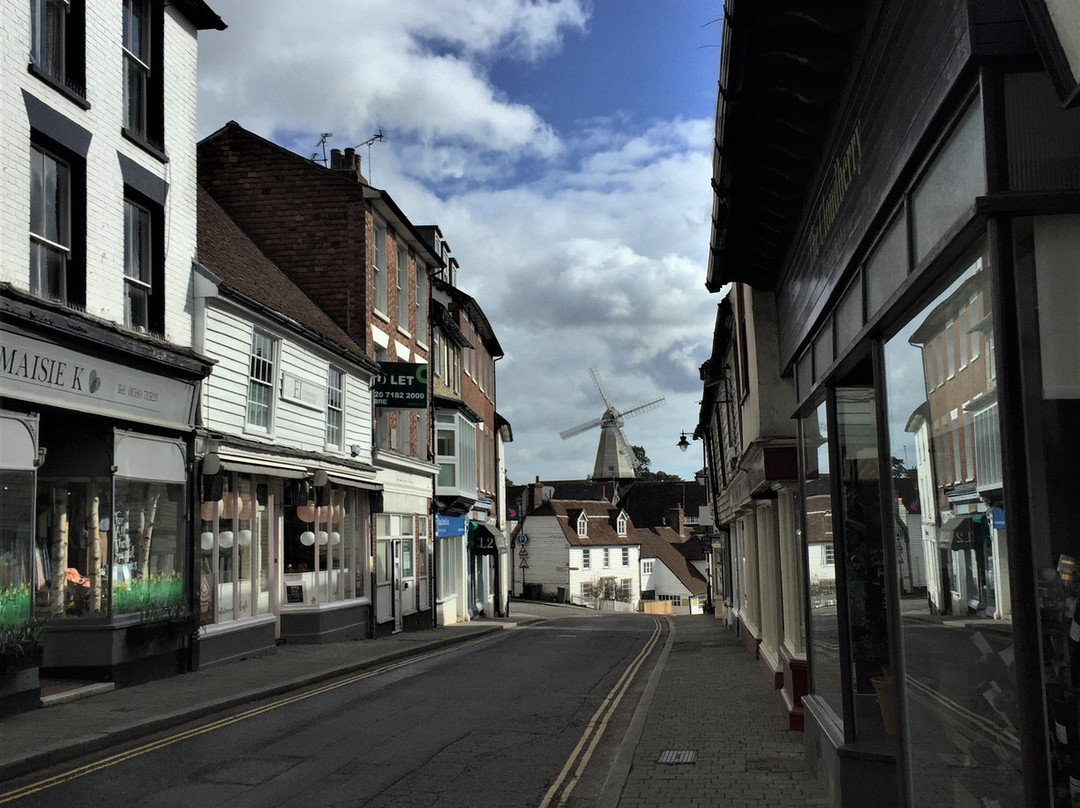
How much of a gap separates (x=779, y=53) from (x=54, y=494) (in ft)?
37.4

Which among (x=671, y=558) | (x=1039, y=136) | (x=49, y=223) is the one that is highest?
(x=49, y=223)

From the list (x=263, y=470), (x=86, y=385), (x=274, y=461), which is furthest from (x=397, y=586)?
(x=86, y=385)

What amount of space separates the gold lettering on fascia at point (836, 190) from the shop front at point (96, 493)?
8754 mm

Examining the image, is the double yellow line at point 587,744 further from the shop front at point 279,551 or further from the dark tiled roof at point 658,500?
the dark tiled roof at point 658,500

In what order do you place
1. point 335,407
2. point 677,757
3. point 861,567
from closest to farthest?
point 861,567, point 677,757, point 335,407

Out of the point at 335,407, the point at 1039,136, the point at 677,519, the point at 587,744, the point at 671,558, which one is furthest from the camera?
the point at 677,519

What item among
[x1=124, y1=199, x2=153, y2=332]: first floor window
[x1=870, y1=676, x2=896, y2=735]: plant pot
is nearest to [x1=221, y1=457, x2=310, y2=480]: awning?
[x1=124, y1=199, x2=153, y2=332]: first floor window

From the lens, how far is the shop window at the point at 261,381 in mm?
19000

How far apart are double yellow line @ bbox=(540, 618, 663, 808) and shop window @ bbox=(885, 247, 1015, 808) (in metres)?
3.79

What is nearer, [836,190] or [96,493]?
[836,190]

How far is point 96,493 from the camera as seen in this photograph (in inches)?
548

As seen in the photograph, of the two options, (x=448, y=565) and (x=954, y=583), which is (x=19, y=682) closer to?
(x=954, y=583)

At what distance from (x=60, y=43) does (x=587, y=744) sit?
11014mm

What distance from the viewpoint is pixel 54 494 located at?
44.8 ft
